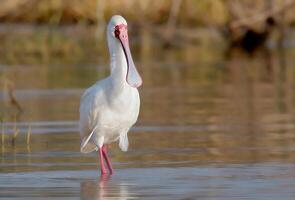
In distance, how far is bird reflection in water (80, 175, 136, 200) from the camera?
30.0ft

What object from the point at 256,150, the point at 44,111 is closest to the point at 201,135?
the point at 256,150

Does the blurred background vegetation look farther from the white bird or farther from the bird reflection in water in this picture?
the bird reflection in water

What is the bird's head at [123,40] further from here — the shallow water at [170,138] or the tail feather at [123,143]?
the shallow water at [170,138]

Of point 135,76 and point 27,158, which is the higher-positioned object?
point 135,76

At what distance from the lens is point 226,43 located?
31.5 m

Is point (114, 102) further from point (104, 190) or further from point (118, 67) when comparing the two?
point (104, 190)

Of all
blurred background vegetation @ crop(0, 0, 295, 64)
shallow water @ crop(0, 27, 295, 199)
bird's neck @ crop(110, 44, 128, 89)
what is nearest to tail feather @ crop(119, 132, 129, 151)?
shallow water @ crop(0, 27, 295, 199)

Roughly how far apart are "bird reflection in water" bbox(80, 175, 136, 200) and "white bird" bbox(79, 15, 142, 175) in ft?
1.63

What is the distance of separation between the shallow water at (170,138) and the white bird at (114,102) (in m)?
0.34

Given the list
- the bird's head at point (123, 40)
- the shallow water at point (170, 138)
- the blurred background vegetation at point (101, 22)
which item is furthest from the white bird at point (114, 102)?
the blurred background vegetation at point (101, 22)

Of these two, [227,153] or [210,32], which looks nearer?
[227,153]

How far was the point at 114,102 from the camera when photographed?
10.7m

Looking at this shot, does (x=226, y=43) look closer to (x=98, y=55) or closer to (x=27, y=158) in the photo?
(x=98, y=55)

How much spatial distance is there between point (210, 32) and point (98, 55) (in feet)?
24.1
